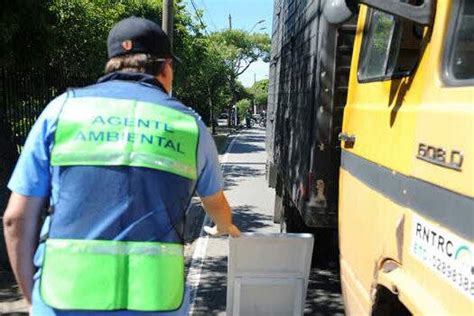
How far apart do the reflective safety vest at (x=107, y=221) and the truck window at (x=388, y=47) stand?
1186mm

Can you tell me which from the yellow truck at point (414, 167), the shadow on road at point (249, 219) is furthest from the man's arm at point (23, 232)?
the shadow on road at point (249, 219)

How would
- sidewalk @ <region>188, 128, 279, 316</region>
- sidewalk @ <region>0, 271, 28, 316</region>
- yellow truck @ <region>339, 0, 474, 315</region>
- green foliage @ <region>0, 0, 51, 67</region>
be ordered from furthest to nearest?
green foliage @ <region>0, 0, 51, 67</region> < sidewalk @ <region>188, 128, 279, 316</region> < sidewalk @ <region>0, 271, 28, 316</region> < yellow truck @ <region>339, 0, 474, 315</region>

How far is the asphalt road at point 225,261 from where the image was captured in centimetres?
614

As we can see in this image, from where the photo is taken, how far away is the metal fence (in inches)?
319

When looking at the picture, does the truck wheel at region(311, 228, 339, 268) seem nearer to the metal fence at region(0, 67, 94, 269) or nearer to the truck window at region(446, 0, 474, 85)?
the metal fence at region(0, 67, 94, 269)

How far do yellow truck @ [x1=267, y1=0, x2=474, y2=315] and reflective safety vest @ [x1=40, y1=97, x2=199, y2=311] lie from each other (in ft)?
2.91

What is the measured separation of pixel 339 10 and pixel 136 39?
3.78 ft

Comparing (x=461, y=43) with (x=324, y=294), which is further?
(x=324, y=294)

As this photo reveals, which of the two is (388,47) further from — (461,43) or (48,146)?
(48,146)

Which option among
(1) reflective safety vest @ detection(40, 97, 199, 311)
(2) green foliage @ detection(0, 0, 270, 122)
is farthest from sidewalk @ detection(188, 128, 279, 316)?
(1) reflective safety vest @ detection(40, 97, 199, 311)

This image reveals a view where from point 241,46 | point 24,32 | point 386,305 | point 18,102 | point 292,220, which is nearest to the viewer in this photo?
point 386,305

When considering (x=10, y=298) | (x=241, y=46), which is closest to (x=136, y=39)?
(x=10, y=298)

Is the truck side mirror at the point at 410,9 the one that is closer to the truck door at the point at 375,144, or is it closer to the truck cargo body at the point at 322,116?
the truck door at the point at 375,144

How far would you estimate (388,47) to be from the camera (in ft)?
10.1
